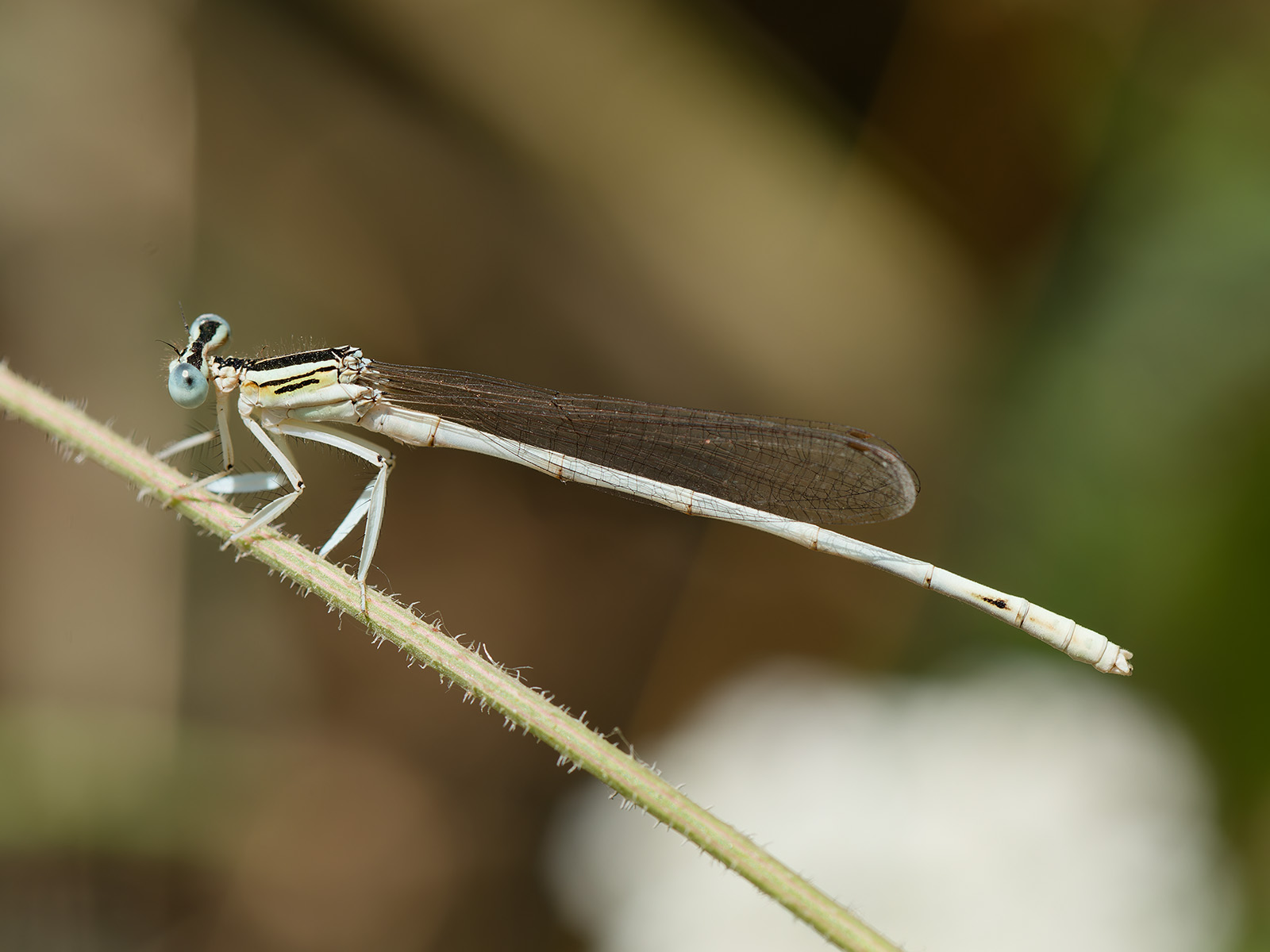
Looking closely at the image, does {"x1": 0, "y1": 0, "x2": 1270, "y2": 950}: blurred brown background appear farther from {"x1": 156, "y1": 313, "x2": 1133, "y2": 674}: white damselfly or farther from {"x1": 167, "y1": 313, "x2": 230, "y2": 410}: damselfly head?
{"x1": 167, "y1": 313, "x2": 230, "y2": 410}: damselfly head

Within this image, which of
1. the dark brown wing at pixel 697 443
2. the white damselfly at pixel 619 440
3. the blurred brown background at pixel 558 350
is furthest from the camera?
the blurred brown background at pixel 558 350


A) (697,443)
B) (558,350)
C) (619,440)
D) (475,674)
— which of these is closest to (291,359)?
(619,440)

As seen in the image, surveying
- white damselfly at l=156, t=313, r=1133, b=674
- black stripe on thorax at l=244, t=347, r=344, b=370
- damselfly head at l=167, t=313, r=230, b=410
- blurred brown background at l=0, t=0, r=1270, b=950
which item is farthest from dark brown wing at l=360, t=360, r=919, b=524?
blurred brown background at l=0, t=0, r=1270, b=950

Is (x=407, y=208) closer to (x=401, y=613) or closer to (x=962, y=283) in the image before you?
(x=962, y=283)

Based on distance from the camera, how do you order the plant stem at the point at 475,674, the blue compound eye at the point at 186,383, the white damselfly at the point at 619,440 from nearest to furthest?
the plant stem at the point at 475,674, the blue compound eye at the point at 186,383, the white damselfly at the point at 619,440

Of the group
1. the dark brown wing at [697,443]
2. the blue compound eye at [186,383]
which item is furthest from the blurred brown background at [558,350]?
the blue compound eye at [186,383]

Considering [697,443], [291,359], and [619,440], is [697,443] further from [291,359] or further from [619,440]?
[291,359]

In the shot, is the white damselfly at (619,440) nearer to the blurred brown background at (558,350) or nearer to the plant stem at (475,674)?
the blurred brown background at (558,350)
